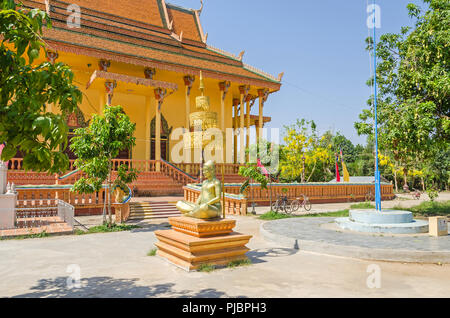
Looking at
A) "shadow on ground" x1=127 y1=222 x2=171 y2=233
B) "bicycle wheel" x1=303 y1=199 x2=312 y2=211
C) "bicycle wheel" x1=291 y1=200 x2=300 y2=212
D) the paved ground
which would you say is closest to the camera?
the paved ground

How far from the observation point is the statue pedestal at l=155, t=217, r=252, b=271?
5891 mm

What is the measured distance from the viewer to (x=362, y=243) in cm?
741

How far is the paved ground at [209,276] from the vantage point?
464 cm

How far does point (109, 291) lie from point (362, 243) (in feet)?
18.0

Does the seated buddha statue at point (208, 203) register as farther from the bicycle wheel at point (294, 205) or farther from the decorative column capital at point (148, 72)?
the decorative column capital at point (148, 72)

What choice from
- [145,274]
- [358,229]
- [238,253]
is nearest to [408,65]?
[358,229]

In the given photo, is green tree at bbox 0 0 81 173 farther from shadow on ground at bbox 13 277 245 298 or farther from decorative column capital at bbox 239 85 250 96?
decorative column capital at bbox 239 85 250 96

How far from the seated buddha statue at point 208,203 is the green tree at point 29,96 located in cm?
335

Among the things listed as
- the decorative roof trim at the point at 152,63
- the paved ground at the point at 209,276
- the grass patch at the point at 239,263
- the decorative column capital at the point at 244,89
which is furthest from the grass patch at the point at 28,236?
the decorative column capital at the point at 244,89

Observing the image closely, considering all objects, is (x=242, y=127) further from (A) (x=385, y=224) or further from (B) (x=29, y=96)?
(B) (x=29, y=96)

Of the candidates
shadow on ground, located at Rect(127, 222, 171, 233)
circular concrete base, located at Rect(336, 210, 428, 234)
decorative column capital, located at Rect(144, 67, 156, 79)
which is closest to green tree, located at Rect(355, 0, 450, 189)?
circular concrete base, located at Rect(336, 210, 428, 234)

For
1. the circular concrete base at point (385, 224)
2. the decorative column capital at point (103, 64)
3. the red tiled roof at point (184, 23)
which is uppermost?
the red tiled roof at point (184, 23)

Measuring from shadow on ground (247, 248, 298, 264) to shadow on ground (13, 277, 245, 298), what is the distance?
7.25 feet
